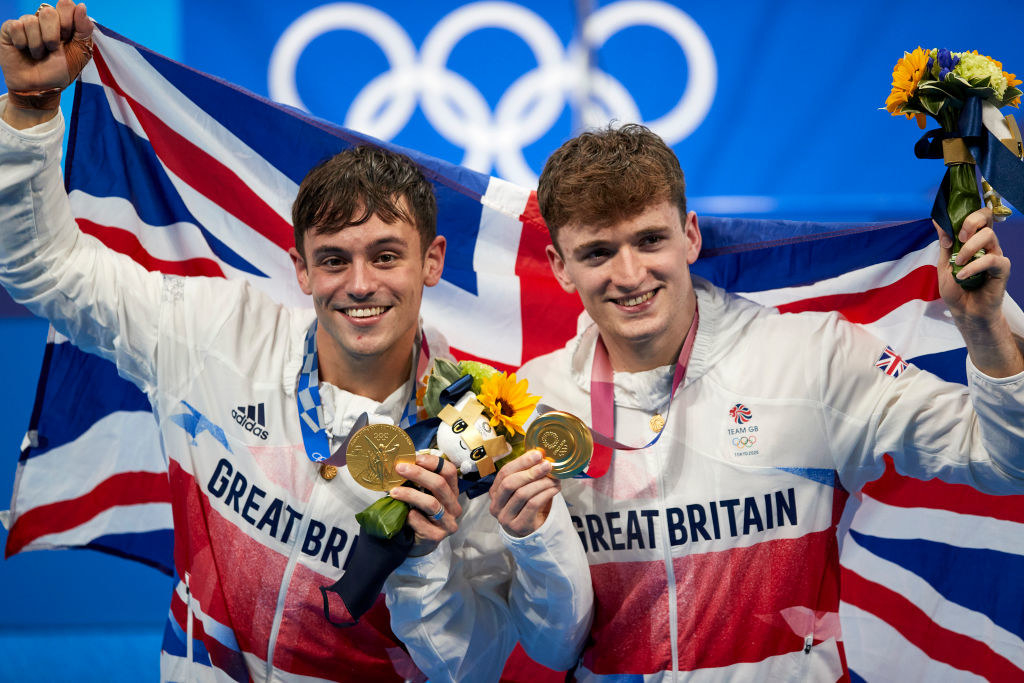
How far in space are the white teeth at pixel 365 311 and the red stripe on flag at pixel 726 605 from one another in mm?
923

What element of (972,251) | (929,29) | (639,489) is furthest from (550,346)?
(929,29)

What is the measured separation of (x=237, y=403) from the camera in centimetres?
257

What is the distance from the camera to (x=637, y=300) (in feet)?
7.84

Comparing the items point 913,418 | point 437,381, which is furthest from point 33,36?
point 913,418

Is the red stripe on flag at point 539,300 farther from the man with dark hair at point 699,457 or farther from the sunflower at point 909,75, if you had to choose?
the sunflower at point 909,75

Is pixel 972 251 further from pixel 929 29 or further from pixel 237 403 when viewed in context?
pixel 929 29

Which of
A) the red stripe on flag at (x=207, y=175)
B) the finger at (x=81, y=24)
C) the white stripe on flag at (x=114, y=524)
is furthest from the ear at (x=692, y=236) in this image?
the white stripe on flag at (x=114, y=524)

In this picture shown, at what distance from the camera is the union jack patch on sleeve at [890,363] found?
237cm

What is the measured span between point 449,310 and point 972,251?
1598mm

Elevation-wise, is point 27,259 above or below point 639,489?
above

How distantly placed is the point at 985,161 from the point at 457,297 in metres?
1.59

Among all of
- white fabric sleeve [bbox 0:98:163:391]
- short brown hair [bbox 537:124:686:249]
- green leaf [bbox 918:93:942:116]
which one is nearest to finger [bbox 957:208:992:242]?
green leaf [bbox 918:93:942:116]

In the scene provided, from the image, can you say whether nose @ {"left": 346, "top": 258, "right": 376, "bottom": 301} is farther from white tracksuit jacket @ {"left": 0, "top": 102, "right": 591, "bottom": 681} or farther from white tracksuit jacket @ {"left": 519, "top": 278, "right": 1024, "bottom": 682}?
white tracksuit jacket @ {"left": 519, "top": 278, "right": 1024, "bottom": 682}

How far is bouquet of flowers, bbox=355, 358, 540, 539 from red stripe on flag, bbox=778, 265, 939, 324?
0.99m
